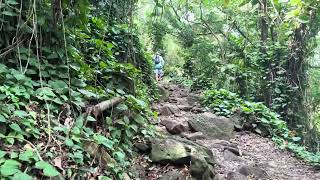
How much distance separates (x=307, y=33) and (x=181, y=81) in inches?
262

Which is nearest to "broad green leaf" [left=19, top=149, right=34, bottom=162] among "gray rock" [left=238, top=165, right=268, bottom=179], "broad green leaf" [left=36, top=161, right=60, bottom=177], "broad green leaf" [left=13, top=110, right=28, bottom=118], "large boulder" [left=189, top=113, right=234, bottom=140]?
"broad green leaf" [left=36, top=161, right=60, bottom=177]

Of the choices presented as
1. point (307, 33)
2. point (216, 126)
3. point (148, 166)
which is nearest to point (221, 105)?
point (216, 126)

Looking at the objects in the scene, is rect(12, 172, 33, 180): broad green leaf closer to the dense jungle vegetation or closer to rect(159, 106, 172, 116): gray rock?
the dense jungle vegetation

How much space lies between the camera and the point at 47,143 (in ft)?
9.43

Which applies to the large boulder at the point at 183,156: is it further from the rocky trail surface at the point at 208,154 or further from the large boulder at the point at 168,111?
the large boulder at the point at 168,111

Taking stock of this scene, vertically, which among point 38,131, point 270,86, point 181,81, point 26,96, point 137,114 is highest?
point 26,96

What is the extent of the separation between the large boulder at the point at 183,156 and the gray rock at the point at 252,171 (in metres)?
0.77

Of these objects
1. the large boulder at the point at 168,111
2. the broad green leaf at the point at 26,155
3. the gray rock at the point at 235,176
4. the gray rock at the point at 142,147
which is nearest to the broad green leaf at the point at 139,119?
the gray rock at the point at 142,147

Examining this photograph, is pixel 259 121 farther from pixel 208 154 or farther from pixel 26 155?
pixel 26 155

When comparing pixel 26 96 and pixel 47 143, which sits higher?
pixel 26 96

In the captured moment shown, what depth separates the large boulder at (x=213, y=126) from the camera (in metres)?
6.86

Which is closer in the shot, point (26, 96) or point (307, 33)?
point (26, 96)

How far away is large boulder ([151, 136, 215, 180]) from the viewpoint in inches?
159

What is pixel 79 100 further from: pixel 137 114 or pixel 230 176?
pixel 230 176
